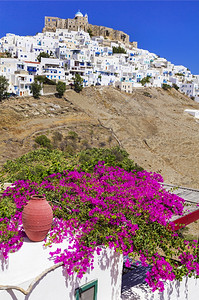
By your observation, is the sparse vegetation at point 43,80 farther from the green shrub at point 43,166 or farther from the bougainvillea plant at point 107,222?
the bougainvillea plant at point 107,222

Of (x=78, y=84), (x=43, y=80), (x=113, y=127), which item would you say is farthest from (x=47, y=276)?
(x=78, y=84)

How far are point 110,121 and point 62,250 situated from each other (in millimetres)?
36777

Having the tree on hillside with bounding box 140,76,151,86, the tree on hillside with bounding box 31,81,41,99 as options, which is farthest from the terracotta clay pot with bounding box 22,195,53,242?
the tree on hillside with bounding box 140,76,151,86

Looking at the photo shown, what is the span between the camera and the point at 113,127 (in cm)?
4003

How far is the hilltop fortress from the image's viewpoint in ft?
297

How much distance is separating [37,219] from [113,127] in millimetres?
34737

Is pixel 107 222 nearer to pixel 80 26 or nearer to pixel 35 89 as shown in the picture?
pixel 35 89

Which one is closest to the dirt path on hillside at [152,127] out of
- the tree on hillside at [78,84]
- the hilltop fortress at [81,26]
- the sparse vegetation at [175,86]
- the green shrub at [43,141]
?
the tree on hillside at [78,84]

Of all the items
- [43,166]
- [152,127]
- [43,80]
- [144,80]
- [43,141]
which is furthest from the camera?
[144,80]

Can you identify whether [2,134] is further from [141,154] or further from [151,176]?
[151,176]

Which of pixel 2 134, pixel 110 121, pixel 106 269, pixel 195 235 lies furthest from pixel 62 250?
pixel 110 121

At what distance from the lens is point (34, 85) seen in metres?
42.2

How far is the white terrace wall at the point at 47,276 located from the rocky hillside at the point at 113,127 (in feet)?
64.6

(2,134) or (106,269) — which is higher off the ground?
(2,134)
